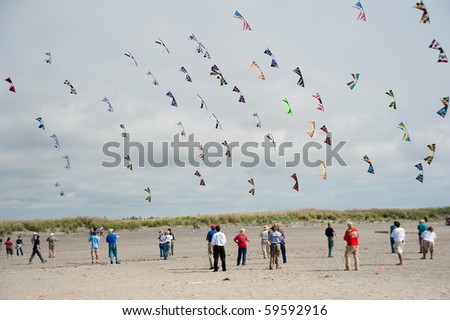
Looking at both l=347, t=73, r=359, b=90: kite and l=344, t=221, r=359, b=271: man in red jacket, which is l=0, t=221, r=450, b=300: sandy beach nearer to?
l=344, t=221, r=359, b=271: man in red jacket

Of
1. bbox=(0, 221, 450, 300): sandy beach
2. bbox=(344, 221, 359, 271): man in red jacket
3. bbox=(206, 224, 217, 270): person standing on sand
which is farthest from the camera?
bbox=(206, 224, 217, 270): person standing on sand

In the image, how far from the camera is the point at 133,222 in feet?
208

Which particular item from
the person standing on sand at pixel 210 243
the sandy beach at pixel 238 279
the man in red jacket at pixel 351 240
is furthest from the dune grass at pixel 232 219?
the man in red jacket at pixel 351 240

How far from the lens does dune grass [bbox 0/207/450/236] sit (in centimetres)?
5684

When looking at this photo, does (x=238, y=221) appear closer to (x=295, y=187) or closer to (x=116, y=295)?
(x=295, y=187)

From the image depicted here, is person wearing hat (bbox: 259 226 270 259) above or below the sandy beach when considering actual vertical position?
above

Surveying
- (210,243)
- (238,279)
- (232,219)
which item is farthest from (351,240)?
(232,219)

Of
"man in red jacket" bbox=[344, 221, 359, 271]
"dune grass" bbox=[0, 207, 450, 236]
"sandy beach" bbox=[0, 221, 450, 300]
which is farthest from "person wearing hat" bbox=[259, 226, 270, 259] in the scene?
"dune grass" bbox=[0, 207, 450, 236]

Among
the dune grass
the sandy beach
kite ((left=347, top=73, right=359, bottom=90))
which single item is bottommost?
the sandy beach

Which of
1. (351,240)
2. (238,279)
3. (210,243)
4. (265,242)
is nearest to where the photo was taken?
(238,279)

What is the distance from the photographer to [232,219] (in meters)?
64.2

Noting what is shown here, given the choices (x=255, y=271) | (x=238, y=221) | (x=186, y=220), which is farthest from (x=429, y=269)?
(x=186, y=220)

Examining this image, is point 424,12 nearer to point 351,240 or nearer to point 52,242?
point 351,240
